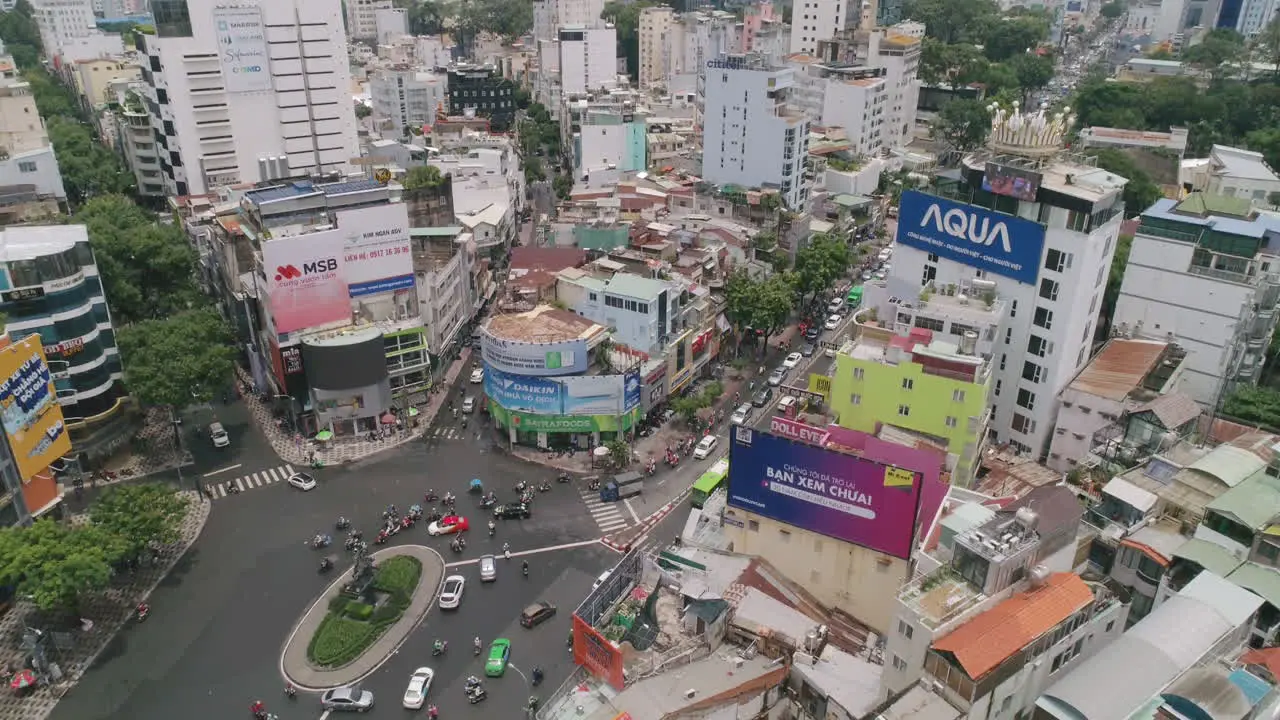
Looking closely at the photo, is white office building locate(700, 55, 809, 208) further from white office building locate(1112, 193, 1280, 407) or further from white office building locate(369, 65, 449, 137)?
white office building locate(369, 65, 449, 137)

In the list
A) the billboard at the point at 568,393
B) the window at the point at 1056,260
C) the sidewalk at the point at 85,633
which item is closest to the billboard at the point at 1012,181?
the window at the point at 1056,260

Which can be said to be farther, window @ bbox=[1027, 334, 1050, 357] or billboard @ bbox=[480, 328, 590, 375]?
billboard @ bbox=[480, 328, 590, 375]

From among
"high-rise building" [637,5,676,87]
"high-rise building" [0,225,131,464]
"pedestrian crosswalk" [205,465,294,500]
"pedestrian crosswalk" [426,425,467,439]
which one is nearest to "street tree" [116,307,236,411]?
"high-rise building" [0,225,131,464]

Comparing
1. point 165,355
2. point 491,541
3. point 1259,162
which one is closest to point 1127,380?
point 491,541

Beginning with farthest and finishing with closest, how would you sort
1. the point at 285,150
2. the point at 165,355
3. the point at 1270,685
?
the point at 285,150
the point at 165,355
the point at 1270,685

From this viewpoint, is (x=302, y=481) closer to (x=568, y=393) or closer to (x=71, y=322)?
(x=71, y=322)

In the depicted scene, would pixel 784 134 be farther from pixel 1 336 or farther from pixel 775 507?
pixel 1 336
